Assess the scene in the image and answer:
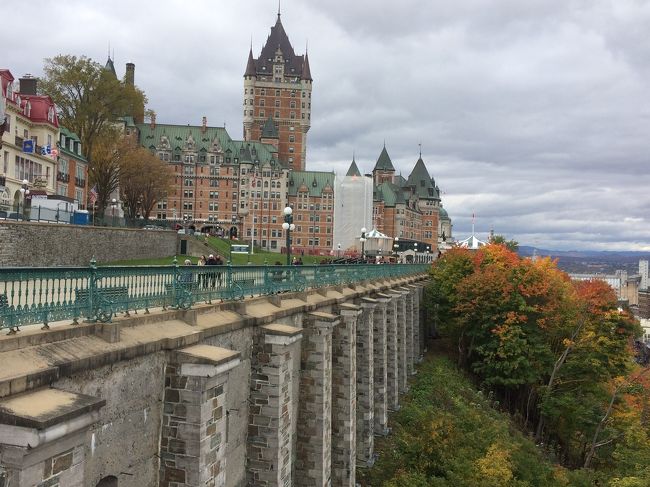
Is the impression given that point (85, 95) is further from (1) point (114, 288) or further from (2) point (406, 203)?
(2) point (406, 203)

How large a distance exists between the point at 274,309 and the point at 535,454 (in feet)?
66.2

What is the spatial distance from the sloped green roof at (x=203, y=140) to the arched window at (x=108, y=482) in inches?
4063

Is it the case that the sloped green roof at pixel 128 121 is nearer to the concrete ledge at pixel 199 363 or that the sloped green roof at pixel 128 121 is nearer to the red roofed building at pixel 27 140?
the red roofed building at pixel 27 140

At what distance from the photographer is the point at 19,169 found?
42.9 meters

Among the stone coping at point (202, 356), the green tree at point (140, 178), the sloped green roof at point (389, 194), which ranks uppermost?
the sloped green roof at point (389, 194)

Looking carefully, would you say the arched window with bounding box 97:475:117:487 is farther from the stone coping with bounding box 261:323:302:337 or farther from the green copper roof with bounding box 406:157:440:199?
the green copper roof with bounding box 406:157:440:199

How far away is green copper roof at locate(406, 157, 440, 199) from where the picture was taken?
13950 cm

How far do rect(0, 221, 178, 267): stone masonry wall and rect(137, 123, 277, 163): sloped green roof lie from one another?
68593 mm

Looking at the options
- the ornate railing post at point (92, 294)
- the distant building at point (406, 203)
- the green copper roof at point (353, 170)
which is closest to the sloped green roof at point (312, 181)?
the green copper roof at point (353, 170)

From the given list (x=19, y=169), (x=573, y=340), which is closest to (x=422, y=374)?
(x=573, y=340)

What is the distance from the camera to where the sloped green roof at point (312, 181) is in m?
115

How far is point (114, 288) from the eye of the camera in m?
8.82

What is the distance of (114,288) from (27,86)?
153ft

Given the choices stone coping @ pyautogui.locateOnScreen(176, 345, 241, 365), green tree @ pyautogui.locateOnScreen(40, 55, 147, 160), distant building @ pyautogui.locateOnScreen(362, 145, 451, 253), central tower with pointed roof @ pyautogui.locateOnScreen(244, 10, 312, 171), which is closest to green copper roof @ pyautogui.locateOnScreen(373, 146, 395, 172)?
distant building @ pyautogui.locateOnScreen(362, 145, 451, 253)
